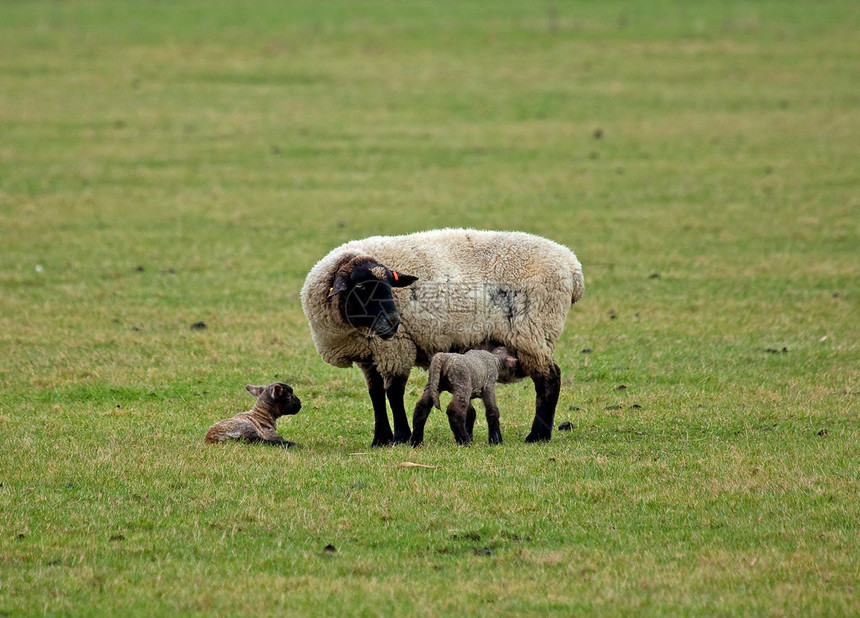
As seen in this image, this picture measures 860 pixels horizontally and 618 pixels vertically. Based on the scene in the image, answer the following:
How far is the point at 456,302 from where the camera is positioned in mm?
11570

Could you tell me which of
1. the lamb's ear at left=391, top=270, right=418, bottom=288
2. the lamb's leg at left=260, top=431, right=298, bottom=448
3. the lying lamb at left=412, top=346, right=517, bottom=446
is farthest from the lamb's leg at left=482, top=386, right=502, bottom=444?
the lamb's leg at left=260, top=431, right=298, bottom=448

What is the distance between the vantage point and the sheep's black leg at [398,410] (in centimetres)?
1137

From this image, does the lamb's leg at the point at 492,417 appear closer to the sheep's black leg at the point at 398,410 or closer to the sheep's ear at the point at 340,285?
the sheep's black leg at the point at 398,410

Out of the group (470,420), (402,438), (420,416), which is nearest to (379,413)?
(402,438)

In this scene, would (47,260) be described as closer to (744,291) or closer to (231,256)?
(231,256)

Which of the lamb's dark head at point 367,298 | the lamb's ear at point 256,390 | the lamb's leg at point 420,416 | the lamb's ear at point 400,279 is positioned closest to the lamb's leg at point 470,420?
the lamb's leg at point 420,416

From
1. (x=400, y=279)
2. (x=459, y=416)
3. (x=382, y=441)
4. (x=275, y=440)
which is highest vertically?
(x=400, y=279)

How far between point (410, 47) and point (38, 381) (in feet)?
109

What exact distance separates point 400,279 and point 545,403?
1.95m

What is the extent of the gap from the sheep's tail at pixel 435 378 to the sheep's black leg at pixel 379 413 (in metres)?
0.85

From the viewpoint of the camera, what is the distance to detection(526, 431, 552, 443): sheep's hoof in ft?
37.1

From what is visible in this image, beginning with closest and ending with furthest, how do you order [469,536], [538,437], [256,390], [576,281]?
1. [469,536]
2. [538,437]
3. [256,390]
4. [576,281]

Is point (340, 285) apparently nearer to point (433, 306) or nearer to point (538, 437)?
point (433, 306)

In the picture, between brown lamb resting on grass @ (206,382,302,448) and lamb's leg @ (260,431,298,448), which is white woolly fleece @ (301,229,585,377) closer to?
brown lamb resting on grass @ (206,382,302,448)
